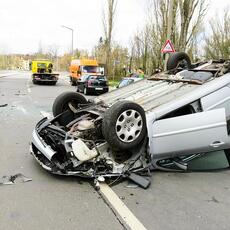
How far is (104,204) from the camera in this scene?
4.03 meters

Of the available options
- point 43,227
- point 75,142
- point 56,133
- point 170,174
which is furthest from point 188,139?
point 43,227

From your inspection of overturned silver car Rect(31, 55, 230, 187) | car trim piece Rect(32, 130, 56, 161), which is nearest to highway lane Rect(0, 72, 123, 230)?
overturned silver car Rect(31, 55, 230, 187)

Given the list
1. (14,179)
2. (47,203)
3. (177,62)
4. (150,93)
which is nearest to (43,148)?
(14,179)

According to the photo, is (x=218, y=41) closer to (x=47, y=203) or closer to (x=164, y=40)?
(x=164, y=40)

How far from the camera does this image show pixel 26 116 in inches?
434

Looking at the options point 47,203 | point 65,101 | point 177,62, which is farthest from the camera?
point 177,62

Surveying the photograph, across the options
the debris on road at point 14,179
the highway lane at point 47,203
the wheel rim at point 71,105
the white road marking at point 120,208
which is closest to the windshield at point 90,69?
the wheel rim at point 71,105

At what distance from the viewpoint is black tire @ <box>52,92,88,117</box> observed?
641 centimetres

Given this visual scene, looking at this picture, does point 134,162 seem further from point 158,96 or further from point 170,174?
point 158,96

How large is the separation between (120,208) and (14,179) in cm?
171

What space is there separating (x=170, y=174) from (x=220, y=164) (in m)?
0.80

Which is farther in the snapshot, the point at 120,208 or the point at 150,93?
the point at 150,93

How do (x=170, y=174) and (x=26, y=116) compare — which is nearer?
(x=170, y=174)

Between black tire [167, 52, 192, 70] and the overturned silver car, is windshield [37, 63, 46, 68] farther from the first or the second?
the overturned silver car
